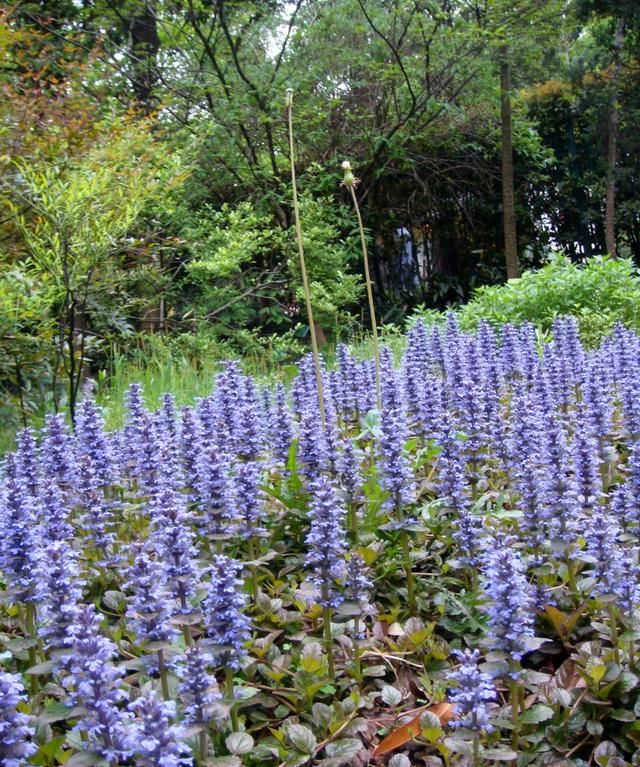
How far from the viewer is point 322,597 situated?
Answer: 95.0 inches

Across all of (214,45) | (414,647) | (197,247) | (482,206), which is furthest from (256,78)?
(414,647)

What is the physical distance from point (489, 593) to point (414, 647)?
2.11ft

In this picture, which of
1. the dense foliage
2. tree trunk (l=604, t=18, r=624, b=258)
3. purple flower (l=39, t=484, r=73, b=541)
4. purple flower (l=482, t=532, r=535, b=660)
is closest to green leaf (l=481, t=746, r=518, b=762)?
purple flower (l=482, t=532, r=535, b=660)

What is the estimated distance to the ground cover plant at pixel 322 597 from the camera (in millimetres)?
2002

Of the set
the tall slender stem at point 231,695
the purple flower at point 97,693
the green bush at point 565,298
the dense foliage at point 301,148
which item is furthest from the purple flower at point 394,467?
the green bush at point 565,298

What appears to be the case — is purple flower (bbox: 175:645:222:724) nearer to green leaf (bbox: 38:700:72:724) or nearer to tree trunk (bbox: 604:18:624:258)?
green leaf (bbox: 38:700:72:724)

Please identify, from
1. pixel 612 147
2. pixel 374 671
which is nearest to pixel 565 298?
pixel 374 671

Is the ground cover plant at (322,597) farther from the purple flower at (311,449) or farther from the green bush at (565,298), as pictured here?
the green bush at (565,298)

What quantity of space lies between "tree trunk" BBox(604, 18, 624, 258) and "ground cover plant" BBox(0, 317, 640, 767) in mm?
11428

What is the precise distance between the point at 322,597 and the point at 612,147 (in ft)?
45.8

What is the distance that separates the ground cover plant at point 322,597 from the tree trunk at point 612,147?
11.4 m

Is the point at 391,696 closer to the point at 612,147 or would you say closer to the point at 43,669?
the point at 43,669

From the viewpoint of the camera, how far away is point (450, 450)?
3.11 meters

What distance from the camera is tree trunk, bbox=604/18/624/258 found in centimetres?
1416
